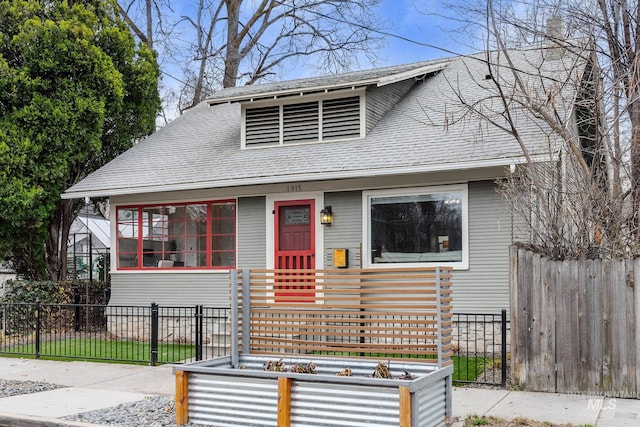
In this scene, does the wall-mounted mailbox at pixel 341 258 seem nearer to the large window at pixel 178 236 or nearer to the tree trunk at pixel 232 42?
the large window at pixel 178 236

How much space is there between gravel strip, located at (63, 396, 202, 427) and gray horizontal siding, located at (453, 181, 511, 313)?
5.43 metres

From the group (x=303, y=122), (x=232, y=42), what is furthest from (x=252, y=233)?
(x=232, y=42)

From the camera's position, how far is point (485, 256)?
37.0ft

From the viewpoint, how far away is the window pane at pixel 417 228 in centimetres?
1164

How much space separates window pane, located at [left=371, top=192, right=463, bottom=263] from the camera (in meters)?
11.6

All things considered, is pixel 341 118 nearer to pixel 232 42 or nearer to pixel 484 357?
pixel 484 357

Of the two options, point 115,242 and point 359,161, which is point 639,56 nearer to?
point 359,161

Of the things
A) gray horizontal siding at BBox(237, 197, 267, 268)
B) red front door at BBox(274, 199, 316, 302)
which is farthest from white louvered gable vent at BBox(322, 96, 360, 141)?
gray horizontal siding at BBox(237, 197, 267, 268)

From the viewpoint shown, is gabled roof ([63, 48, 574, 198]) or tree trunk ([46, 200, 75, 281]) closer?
gabled roof ([63, 48, 574, 198])

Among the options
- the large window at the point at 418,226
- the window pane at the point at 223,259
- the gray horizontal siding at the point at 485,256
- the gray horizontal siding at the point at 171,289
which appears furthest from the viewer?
the window pane at the point at 223,259

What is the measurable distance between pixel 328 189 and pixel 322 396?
6.65 meters

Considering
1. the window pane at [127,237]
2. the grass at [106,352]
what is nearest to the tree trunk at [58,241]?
the window pane at [127,237]

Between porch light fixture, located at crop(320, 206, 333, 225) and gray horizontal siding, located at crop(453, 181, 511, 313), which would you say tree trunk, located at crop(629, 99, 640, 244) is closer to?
gray horizontal siding, located at crop(453, 181, 511, 313)

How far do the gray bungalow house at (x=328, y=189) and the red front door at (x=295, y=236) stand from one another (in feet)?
0.07
